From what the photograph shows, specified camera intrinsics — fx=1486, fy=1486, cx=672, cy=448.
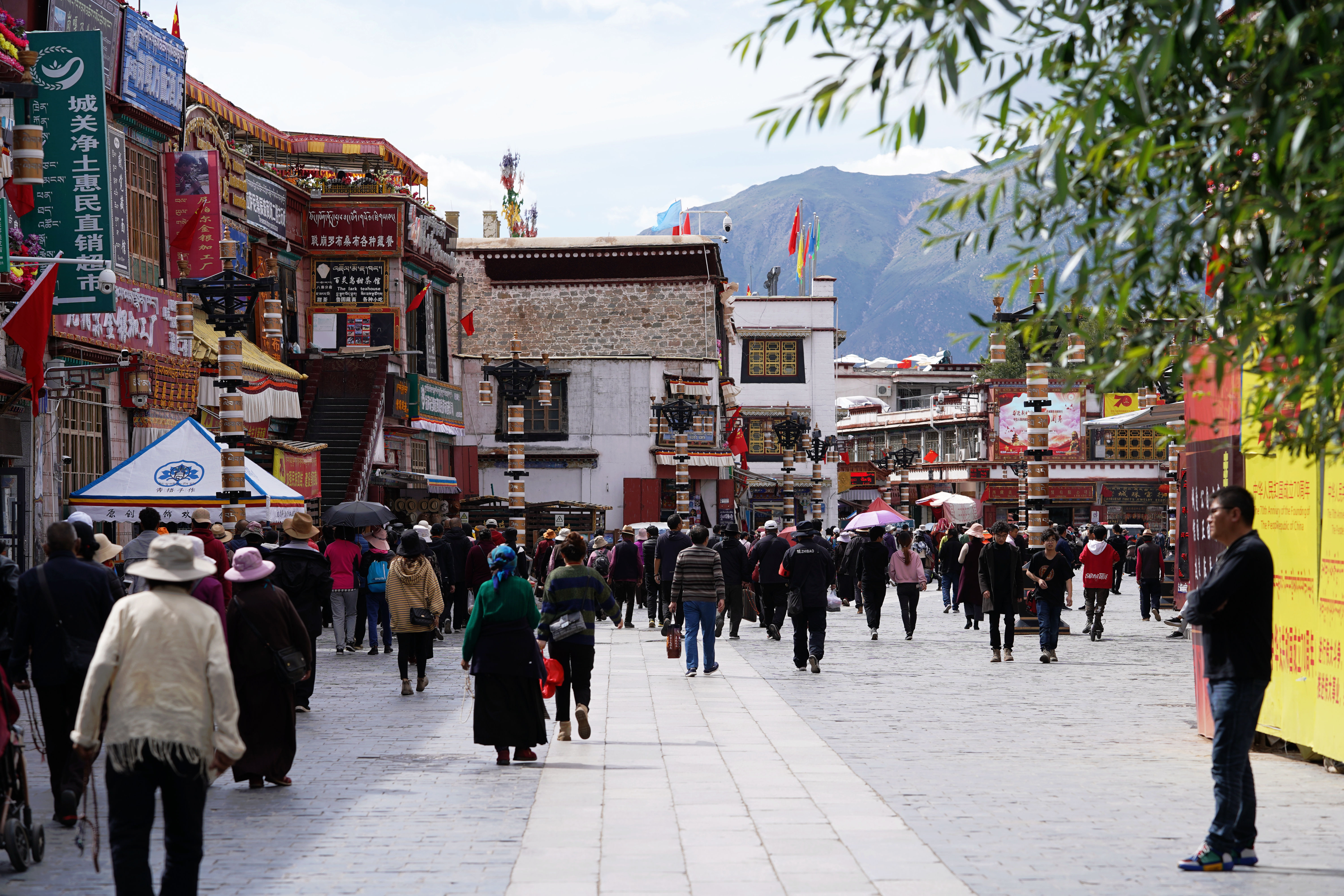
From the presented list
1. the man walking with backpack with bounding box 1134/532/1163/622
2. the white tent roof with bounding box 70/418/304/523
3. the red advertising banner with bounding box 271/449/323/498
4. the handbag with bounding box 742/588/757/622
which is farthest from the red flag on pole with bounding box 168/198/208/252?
the man walking with backpack with bounding box 1134/532/1163/622

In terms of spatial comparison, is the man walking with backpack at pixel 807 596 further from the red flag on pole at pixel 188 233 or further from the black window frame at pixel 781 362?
the black window frame at pixel 781 362

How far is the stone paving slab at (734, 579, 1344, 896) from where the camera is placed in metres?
6.86

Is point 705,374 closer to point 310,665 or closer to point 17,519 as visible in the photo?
point 17,519

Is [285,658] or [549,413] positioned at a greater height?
[549,413]

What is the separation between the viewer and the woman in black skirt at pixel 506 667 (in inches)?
413


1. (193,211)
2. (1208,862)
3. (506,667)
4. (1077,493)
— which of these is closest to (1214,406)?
(1208,862)

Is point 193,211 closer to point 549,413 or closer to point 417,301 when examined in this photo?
point 417,301

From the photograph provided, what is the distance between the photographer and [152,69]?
2428 centimetres

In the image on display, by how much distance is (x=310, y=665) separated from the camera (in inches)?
425

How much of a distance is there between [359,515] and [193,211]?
7.76m

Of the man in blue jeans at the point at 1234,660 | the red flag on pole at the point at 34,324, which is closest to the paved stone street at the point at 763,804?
the man in blue jeans at the point at 1234,660

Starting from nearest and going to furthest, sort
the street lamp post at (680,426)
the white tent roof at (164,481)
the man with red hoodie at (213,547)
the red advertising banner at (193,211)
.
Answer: the man with red hoodie at (213,547), the white tent roof at (164,481), the red advertising banner at (193,211), the street lamp post at (680,426)

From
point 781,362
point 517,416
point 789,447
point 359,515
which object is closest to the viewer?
point 359,515

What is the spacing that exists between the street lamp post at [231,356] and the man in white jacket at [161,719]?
11844 mm
